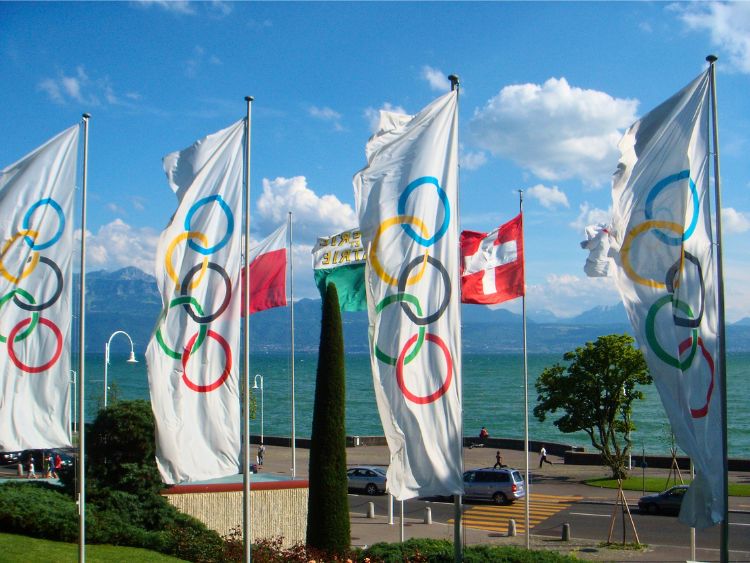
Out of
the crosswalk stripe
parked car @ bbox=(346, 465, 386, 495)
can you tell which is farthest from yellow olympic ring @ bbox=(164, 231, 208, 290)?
parked car @ bbox=(346, 465, 386, 495)

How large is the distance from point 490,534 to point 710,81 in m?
19.4

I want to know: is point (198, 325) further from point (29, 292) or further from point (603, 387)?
point (603, 387)

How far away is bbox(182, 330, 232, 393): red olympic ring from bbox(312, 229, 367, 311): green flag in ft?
17.7

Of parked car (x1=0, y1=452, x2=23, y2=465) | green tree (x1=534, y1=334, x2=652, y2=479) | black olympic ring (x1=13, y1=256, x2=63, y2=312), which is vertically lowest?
parked car (x1=0, y1=452, x2=23, y2=465)

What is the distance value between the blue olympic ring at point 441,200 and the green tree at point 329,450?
311 inches

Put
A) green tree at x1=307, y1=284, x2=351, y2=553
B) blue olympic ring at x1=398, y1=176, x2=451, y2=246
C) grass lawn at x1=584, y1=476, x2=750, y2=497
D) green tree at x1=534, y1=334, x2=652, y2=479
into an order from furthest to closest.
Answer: grass lawn at x1=584, y1=476, x2=750, y2=497 → green tree at x1=534, y1=334, x2=652, y2=479 → green tree at x1=307, y1=284, x2=351, y2=553 → blue olympic ring at x1=398, y1=176, x2=451, y2=246

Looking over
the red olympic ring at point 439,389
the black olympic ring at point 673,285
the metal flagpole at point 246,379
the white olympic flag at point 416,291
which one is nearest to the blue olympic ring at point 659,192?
the black olympic ring at point 673,285

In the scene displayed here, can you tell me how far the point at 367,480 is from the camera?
36906mm

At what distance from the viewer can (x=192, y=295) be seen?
12.5 m

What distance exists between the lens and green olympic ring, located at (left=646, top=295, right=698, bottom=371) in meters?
11.0

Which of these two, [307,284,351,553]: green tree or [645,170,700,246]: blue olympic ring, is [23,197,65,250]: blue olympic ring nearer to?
[307,284,351,553]: green tree

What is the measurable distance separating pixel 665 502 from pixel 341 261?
18.9 meters

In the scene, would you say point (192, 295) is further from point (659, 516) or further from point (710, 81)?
point (659, 516)

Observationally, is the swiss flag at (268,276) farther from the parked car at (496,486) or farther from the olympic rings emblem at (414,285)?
the parked car at (496,486)
